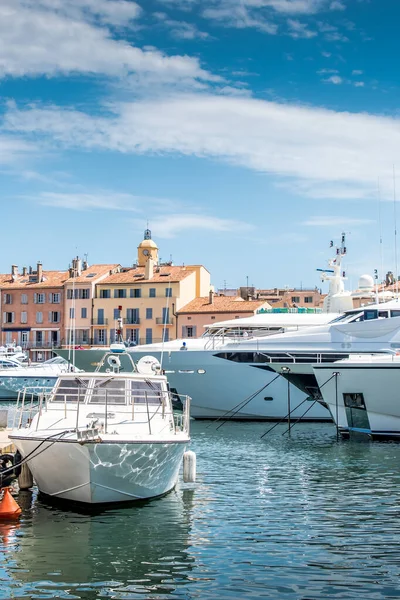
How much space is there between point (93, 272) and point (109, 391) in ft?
229

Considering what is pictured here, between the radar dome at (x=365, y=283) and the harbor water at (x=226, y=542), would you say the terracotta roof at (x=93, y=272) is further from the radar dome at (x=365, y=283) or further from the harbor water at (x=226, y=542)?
the harbor water at (x=226, y=542)

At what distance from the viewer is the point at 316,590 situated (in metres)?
11.5

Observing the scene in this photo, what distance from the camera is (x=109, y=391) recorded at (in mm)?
18969

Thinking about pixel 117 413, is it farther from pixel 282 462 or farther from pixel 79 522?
pixel 282 462

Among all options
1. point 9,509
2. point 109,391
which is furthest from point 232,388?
point 9,509

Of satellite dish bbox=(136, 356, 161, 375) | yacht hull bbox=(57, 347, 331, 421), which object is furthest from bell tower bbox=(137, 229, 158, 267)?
satellite dish bbox=(136, 356, 161, 375)

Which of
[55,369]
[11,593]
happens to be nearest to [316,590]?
[11,593]

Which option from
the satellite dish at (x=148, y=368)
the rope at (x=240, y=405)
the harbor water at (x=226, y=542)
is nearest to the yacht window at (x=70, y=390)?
the satellite dish at (x=148, y=368)

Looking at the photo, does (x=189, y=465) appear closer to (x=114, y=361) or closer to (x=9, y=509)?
(x=114, y=361)

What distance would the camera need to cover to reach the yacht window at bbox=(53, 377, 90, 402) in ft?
62.1

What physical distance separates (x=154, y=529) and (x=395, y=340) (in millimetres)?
22367

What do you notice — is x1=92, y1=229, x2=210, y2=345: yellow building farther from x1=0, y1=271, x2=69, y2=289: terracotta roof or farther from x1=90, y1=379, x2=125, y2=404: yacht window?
x1=90, y1=379, x2=125, y2=404: yacht window

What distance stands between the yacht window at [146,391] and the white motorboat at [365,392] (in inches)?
456

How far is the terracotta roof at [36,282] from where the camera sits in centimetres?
8619
